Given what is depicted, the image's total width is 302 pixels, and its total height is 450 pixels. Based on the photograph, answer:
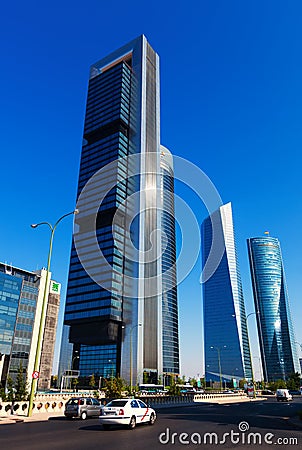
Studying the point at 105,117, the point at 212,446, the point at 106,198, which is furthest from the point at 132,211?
the point at 212,446

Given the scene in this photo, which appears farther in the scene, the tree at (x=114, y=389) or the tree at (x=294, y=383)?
the tree at (x=294, y=383)

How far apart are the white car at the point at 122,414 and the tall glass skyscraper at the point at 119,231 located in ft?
297

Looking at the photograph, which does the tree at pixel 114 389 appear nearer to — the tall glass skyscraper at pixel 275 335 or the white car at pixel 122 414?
the white car at pixel 122 414

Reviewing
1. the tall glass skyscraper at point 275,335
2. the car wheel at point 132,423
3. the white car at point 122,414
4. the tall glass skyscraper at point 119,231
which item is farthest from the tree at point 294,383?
the car wheel at point 132,423

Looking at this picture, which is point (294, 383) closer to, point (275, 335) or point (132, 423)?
point (275, 335)

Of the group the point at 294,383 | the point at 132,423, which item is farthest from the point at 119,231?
the point at 132,423

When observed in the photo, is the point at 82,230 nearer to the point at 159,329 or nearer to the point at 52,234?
the point at 159,329

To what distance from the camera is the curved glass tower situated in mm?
165500

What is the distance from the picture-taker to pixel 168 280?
17738 cm

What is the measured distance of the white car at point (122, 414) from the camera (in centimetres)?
1639

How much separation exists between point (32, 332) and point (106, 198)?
56.7 metres

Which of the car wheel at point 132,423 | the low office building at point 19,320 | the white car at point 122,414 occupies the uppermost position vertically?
the low office building at point 19,320

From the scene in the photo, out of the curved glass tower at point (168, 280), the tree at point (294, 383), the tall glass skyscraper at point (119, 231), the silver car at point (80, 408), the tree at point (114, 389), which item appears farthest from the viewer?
the curved glass tower at point (168, 280)

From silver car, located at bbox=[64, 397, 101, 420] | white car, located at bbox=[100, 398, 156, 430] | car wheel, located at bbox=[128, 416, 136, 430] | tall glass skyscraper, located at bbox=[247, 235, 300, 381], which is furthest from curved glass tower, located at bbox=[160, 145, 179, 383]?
car wheel, located at bbox=[128, 416, 136, 430]
